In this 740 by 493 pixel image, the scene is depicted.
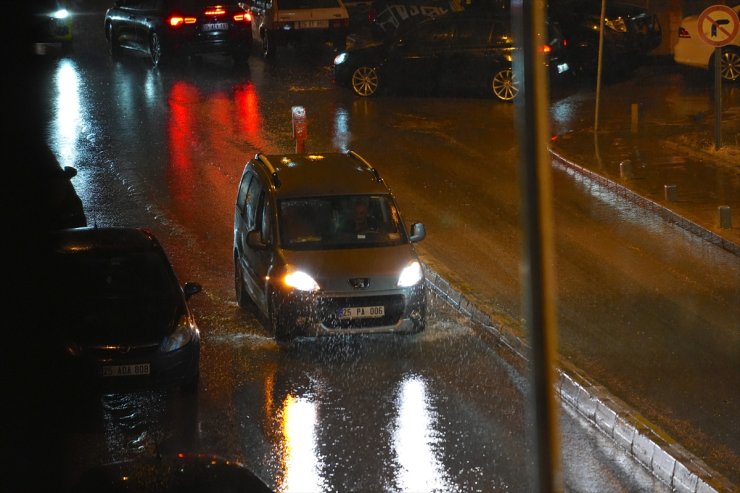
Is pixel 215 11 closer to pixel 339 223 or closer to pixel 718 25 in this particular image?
pixel 718 25

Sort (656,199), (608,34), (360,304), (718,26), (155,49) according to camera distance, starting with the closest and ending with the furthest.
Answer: (360,304) < (656,199) < (718,26) < (608,34) < (155,49)

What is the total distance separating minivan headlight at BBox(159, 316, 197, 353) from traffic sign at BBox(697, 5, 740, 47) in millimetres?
10394

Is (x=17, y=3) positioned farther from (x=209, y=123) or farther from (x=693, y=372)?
(x=693, y=372)

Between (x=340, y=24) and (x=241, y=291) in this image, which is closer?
(x=241, y=291)

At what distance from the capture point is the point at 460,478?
30.0ft

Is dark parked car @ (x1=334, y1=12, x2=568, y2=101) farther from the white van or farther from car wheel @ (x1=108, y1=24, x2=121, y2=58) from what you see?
car wheel @ (x1=108, y1=24, x2=121, y2=58)

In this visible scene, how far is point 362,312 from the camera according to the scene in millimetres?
12078

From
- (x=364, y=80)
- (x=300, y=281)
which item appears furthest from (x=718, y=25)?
(x=300, y=281)

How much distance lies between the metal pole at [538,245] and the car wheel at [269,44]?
86.0ft

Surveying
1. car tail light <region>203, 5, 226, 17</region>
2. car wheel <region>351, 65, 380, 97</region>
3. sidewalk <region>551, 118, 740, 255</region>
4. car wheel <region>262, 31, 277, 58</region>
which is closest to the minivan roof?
sidewalk <region>551, 118, 740, 255</region>

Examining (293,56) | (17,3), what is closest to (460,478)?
(293,56)

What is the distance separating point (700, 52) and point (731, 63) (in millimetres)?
690

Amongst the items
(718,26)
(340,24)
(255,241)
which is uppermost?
(718,26)

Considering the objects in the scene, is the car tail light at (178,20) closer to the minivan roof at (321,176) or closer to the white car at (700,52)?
the white car at (700,52)
